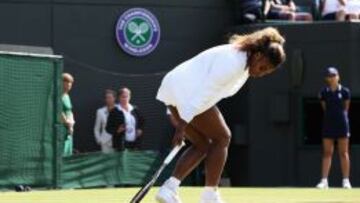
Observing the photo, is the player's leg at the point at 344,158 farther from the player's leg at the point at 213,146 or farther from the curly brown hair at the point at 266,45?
the curly brown hair at the point at 266,45

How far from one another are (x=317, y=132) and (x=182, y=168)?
449 inches

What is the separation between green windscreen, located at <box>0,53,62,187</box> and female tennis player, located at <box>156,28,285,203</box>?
6.81 m

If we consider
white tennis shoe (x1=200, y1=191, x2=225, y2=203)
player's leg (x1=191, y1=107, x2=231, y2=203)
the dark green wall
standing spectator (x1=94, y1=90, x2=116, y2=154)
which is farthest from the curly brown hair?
the dark green wall

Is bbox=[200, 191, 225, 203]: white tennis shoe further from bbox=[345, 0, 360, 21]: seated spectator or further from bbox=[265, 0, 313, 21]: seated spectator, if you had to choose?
bbox=[265, 0, 313, 21]: seated spectator

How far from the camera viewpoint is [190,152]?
10.4 m

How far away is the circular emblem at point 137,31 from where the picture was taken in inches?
855

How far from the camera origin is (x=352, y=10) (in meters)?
21.5

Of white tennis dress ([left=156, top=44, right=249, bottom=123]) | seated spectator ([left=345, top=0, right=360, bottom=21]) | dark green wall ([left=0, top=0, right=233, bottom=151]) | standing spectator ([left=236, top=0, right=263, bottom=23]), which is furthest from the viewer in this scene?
standing spectator ([left=236, top=0, right=263, bottom=23])

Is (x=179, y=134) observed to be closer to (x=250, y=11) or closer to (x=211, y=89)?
(x=211, y=89)

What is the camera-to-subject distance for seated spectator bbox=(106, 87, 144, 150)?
→ 1969 cm

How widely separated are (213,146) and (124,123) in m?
9.60

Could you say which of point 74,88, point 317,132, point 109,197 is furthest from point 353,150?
point 109,197

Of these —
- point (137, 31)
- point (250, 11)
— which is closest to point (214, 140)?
point (137, 31)

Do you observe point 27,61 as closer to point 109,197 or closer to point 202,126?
point 109,197
